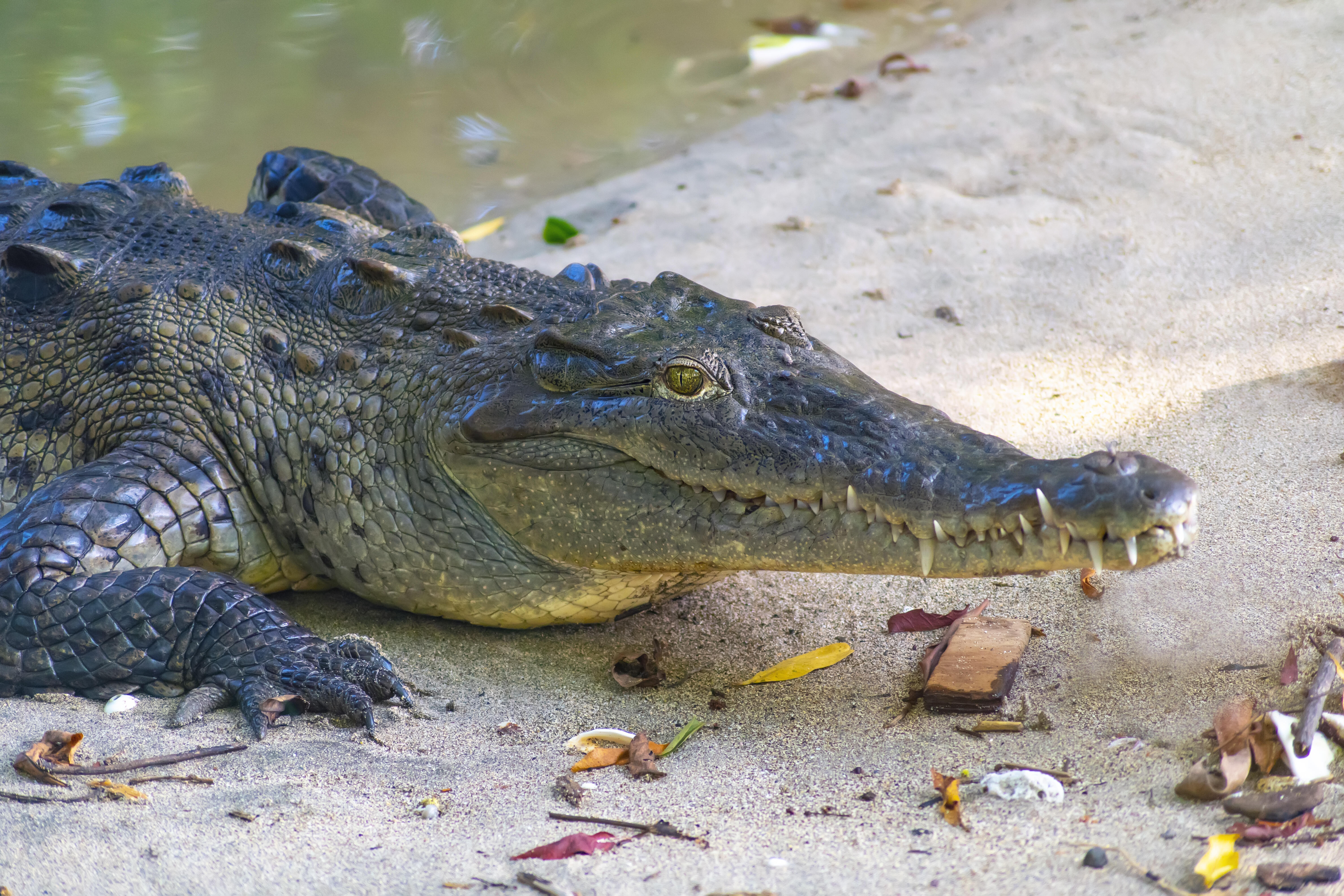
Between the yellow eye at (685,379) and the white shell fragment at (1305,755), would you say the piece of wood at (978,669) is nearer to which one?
the white shell fragment at (1305,755)

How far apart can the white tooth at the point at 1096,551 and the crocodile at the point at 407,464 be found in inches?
0.5

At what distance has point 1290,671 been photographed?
2.68 m

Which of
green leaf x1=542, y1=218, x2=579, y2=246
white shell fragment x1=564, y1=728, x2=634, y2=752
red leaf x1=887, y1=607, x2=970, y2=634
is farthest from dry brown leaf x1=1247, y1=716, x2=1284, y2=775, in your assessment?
green leaf x1=542, y1=218, x2=579, y2=246

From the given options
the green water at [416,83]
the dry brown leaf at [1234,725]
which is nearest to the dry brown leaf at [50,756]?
the dry brown leaf at [1234,725]

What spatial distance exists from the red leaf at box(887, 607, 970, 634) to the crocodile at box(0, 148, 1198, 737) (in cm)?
55

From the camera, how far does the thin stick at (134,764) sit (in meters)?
2.64

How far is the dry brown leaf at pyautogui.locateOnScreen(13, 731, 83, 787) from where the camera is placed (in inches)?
103

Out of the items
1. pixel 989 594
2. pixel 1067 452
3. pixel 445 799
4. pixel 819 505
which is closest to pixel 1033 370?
pixel 1067 452

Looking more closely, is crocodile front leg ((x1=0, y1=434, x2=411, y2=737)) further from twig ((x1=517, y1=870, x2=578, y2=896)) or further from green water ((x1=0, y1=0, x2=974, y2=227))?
green water ((x1=0, y1=0, x2=974, y2=227))

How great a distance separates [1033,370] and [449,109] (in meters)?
6.09

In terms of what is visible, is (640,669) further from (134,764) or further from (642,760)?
(134,764)

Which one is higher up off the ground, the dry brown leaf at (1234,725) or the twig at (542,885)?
the twig at (542,885)

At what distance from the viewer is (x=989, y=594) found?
3.44m

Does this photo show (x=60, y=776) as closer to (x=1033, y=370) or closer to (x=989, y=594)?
(x=989, y=594)
